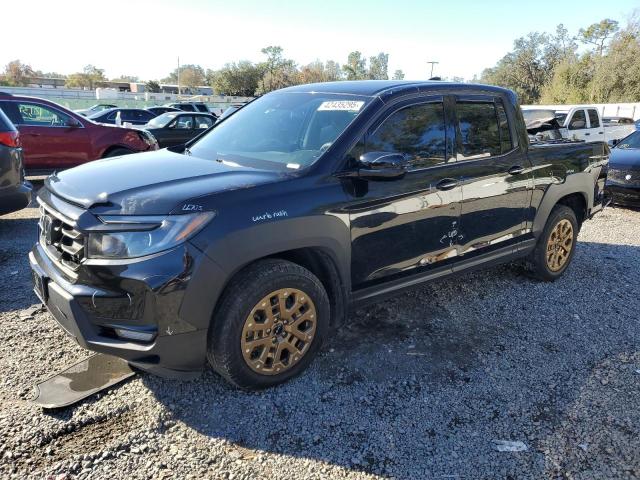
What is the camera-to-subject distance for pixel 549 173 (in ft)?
15.2

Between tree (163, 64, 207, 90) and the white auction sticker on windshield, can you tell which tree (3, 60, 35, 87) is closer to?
tree (163, 64, 207, 90)

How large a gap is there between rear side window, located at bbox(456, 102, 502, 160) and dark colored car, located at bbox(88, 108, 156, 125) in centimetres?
1528

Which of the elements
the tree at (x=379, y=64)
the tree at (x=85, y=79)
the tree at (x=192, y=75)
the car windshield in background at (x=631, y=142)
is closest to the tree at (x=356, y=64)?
the tree at (x=379, y=64)

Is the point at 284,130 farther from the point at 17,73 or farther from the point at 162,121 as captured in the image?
the point at 17,73

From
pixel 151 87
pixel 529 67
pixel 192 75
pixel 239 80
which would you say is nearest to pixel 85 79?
pixel 192 75

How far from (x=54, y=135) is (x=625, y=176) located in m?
10.5

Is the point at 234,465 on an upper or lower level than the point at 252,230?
lower

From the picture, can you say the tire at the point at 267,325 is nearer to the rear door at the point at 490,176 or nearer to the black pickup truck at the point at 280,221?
the black pickup truck at the point at 280,221

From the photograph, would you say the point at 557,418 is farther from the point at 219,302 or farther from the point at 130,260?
the point at 130,260

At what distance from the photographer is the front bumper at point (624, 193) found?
893 centimetres

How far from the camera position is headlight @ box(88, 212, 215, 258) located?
2.49m

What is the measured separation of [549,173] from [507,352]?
1925 mm

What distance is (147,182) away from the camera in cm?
283

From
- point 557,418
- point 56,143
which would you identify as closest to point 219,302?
point 557,418
